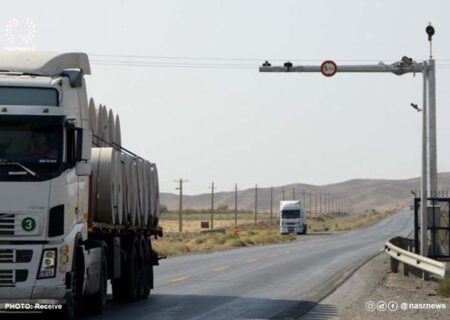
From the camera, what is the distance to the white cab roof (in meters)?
15.3

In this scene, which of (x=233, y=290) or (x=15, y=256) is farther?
(x=233, y=290)

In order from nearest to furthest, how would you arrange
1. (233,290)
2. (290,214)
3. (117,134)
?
(117,134) < (233,290) < (290,214)

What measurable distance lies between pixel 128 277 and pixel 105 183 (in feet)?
9.92

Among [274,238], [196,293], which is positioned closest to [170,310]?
[196,293]

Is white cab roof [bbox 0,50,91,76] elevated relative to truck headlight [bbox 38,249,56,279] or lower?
elevated

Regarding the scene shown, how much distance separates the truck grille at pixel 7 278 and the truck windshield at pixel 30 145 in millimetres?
1241

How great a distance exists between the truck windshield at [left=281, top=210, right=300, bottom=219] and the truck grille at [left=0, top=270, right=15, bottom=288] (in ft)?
272

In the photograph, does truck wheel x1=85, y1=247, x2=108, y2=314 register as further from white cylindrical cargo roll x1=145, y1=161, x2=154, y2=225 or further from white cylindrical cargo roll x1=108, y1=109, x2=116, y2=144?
white cylindrical cargo roll x1=145, y1=161, x2=154, y2=225

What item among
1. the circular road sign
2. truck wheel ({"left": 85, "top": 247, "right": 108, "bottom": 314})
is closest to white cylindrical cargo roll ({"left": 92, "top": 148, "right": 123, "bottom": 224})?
truck wheel ({"left": 85, "top": 247, "right": 108, "bottom": 314})

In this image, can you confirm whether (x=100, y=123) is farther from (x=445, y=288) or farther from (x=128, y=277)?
(x=445, y=288)

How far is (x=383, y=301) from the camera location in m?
20.3

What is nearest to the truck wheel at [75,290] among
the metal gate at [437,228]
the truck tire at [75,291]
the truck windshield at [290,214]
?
the truck tire at [75,291]

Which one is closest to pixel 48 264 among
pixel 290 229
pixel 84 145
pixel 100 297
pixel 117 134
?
pixel 84 145

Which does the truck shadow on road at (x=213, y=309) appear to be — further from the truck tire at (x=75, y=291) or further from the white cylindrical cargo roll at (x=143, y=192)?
the white cylindrical cargo roll at (x=143, y=192)
